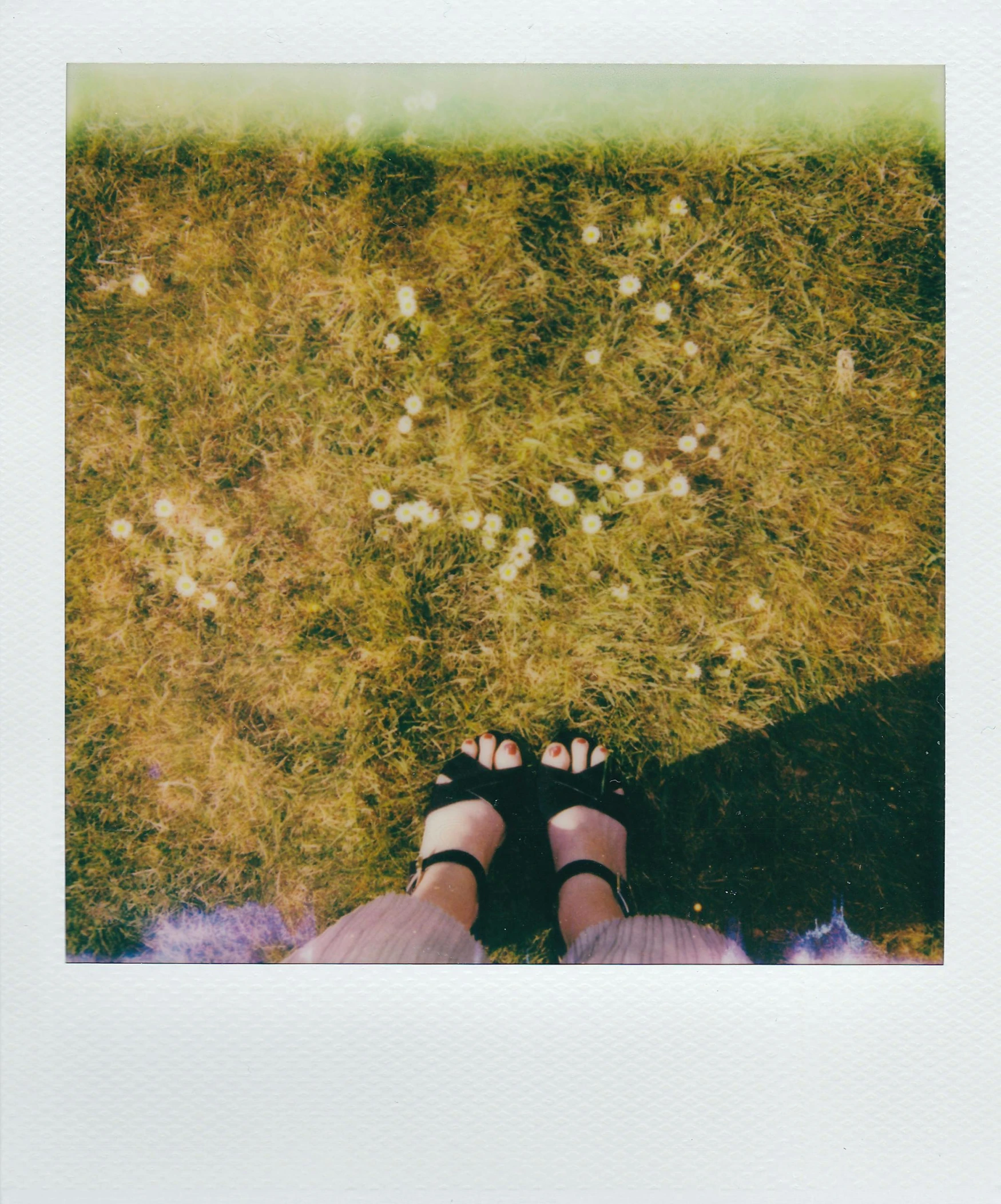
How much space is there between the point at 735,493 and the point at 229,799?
145 cm

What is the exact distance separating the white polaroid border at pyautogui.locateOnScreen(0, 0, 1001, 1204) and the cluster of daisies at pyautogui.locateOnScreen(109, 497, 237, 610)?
12cm

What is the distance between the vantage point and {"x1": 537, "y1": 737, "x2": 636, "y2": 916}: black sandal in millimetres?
1449

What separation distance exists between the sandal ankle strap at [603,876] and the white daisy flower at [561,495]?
2.79ft

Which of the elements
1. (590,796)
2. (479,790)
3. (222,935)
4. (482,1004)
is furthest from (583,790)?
(222,935)

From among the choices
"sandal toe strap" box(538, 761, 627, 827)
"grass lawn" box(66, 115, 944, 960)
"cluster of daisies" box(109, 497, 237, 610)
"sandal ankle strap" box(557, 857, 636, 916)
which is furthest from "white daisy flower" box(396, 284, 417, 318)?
"sandal ankle strap" box(557, 857, 636, 916)

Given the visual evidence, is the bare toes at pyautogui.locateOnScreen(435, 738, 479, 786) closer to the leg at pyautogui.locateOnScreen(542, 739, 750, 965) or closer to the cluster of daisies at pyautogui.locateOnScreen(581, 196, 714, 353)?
the leg at pyautogui.locateOnScreen(542, 739, 750, 965)

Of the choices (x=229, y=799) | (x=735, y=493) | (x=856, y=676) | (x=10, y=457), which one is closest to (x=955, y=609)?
(x=856, y=676)

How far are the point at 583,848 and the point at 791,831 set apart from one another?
0.51 meters

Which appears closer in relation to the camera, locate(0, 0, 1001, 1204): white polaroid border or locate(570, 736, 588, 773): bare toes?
locate(0, 0, 1001, 1204): white polaroid border

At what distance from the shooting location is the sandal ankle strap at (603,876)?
1.43 metres

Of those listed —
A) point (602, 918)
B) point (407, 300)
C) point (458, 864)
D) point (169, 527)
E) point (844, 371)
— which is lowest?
point (602, 918)

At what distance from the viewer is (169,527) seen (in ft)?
4.92

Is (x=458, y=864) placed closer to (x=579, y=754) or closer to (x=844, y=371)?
(x=579, y=754)

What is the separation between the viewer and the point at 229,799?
1.49m
